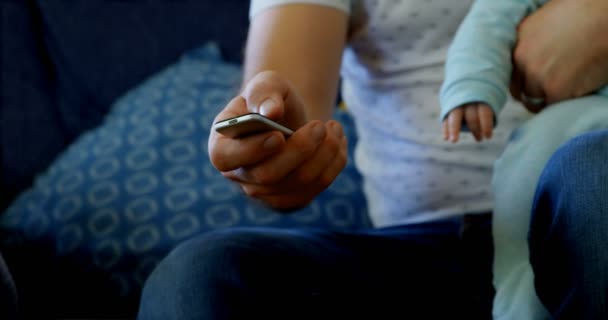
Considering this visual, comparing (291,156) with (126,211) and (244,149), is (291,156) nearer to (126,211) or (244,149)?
(244,149)

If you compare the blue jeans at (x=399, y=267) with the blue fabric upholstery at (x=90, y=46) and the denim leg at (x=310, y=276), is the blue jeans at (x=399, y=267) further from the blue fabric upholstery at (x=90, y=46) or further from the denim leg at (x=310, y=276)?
the blue fabric upholstery at (x=90, y=46)

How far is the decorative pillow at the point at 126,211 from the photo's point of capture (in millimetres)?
1019

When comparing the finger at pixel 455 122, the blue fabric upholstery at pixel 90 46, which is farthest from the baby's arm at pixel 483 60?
the blue fabric upholstery at pixel 90 46

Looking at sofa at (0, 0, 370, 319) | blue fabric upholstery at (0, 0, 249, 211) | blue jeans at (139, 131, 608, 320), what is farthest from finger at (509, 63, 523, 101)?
blue fabric upholstery at (0, 0, 249, 211)

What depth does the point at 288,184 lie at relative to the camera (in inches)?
19.8

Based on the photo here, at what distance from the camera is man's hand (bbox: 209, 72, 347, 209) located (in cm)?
45

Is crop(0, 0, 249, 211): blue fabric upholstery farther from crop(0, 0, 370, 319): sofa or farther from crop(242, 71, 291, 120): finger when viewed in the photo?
crop(242, 71, 291, 120): finger

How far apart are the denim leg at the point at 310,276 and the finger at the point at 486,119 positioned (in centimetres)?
18

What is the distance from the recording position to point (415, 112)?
729mm

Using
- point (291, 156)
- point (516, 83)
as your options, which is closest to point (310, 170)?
point (291, 156)

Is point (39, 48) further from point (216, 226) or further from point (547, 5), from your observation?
point (547, 5)

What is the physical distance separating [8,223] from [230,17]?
68 centimetres

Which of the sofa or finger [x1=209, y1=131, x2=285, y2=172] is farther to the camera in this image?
the sofa

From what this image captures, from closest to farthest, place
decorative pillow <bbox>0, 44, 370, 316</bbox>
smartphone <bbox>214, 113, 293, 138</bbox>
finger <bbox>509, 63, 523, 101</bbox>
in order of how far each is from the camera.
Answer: smartphone <bbox>214, 113, 293, 138</bbox>
finger <bbox>509, 63, 523, 101</bbox>
decorative pillow <bbox>0, 44, 370, 316</bbox>
